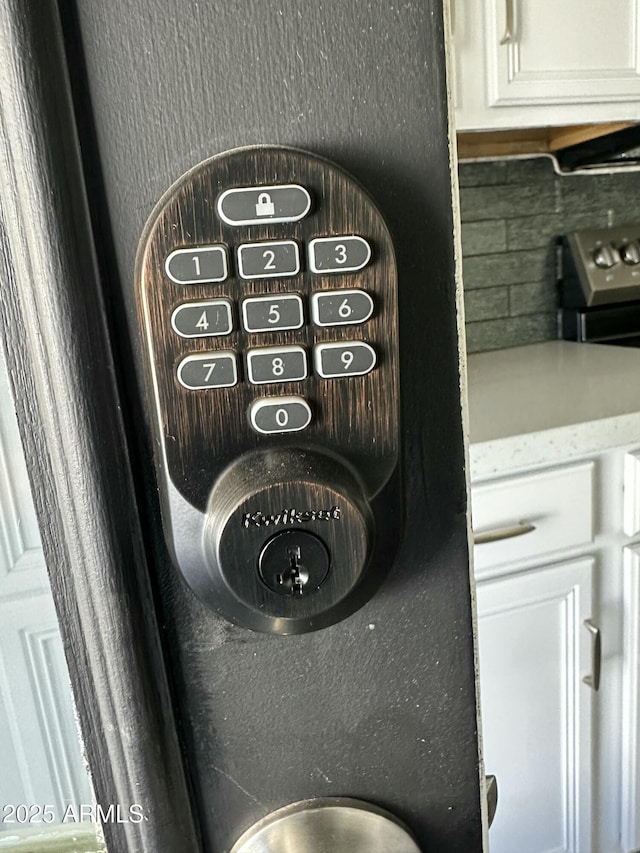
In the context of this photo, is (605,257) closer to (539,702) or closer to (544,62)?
(544,62)

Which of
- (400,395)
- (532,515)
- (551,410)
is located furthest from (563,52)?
(400,395)

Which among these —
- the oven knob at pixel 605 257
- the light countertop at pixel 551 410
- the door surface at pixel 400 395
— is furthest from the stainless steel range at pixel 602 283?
the door surface at pixel 400 395

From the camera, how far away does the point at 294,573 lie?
0.20 m

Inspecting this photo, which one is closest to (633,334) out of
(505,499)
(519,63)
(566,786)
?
(519,63)

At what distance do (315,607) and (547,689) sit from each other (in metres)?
0.89

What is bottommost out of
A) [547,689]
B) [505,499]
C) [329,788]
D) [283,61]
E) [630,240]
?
[547,689]

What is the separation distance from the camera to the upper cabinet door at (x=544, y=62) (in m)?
1.00

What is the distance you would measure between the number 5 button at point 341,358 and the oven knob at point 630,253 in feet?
4.37

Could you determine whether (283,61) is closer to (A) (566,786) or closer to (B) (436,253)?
(B) (436,253)

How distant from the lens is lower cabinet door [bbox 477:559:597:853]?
3.04ft

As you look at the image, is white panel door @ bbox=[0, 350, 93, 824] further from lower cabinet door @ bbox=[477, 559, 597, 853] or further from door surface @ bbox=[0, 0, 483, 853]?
lower cabinet door @ bbox=[477, 559, 597, 853]

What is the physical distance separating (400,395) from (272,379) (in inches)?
1.7

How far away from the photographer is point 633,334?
54.9 inches

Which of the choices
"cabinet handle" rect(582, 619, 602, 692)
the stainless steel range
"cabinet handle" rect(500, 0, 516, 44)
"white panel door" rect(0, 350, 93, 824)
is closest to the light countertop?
the stainless steel range
